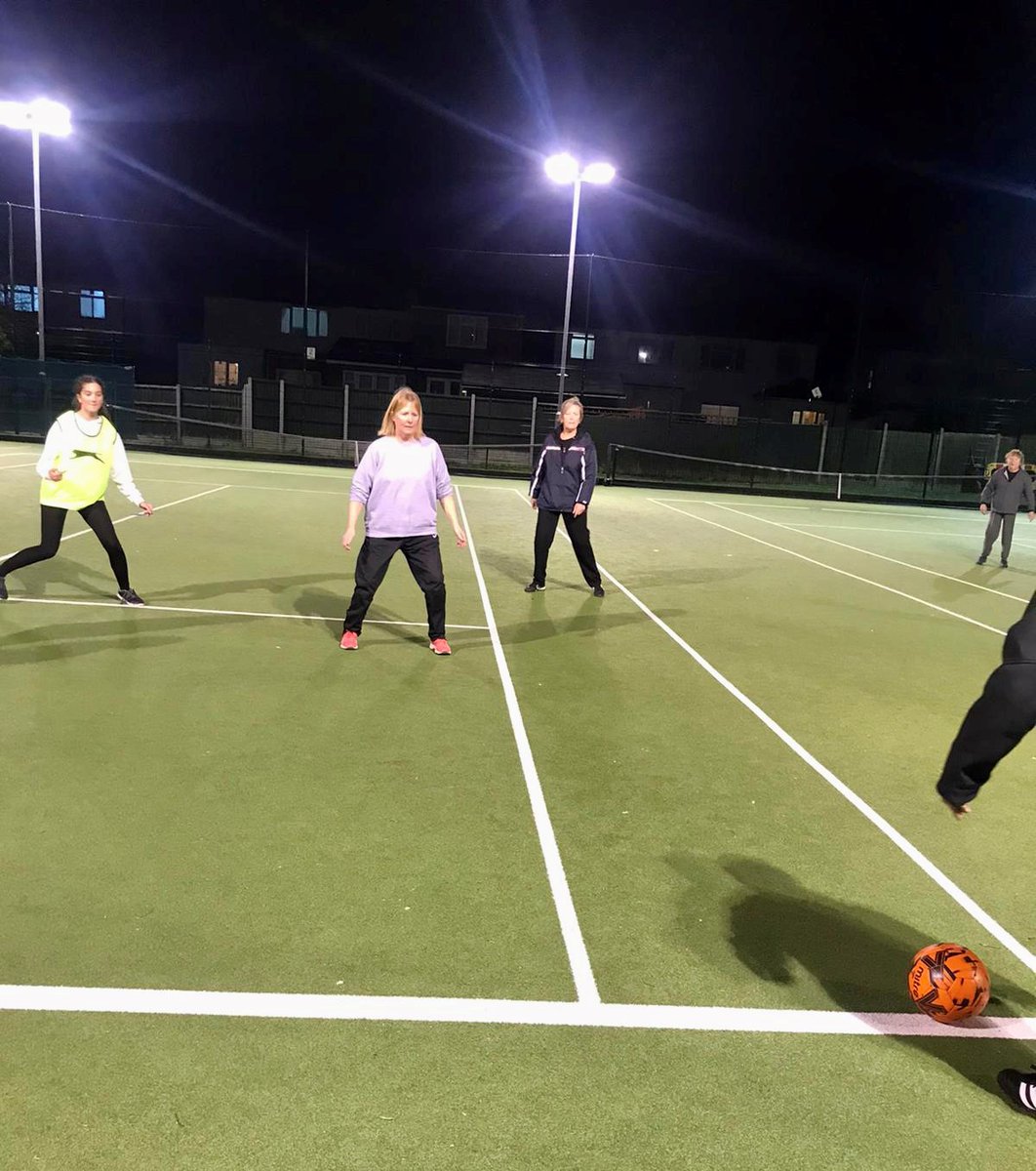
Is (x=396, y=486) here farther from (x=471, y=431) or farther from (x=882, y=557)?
(x=471, y=431)

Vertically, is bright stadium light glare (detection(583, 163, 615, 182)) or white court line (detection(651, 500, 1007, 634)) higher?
bright stadium light glare (detection(583, 163, 615, 182))

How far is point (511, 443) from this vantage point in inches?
1226

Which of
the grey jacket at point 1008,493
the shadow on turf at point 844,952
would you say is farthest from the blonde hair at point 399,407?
the grey jacket at point 1008,493

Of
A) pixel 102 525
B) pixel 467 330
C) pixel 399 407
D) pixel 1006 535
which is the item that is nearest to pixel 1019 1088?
pixel 399 407

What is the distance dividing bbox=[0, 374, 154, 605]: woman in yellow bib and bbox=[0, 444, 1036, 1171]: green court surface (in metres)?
0.76

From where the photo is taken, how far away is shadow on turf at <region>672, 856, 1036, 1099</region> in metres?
2.64

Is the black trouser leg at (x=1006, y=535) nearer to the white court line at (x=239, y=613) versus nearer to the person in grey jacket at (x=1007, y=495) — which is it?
the person in grey jacket at (x=1007, y=495)

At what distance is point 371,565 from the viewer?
20.9 feet

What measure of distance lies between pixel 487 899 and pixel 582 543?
6.01 meters

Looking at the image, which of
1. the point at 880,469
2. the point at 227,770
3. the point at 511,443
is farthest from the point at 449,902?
the point at 880,469

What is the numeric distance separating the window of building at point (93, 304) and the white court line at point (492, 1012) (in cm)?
5546

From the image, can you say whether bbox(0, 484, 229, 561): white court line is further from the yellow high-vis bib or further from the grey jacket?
the grey jacket

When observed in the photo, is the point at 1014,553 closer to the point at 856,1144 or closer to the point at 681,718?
the point at 681,718

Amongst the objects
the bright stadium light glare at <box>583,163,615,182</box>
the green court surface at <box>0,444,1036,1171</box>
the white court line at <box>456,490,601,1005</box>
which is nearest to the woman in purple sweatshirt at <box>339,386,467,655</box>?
the green court surface at <box>0,444,1036,1171</box>
